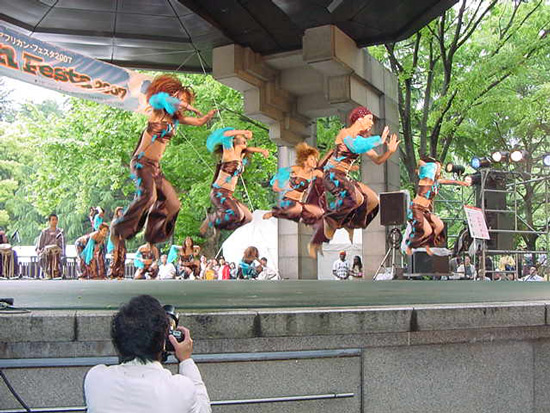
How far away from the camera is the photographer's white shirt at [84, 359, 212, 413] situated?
9.03ft

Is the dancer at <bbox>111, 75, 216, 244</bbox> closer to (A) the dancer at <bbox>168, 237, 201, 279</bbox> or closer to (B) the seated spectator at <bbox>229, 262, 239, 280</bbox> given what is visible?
(A) the dancer at <bbox>168, 237, 201, 279</bbox>

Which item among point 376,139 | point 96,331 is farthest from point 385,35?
point 96,331

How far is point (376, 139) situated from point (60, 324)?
9818 mm

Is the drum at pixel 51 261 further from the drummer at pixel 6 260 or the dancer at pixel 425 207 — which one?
the dancer at pixel 425 207

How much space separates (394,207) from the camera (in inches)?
631

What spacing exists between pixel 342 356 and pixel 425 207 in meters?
11.4

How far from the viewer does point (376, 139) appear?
12.9m

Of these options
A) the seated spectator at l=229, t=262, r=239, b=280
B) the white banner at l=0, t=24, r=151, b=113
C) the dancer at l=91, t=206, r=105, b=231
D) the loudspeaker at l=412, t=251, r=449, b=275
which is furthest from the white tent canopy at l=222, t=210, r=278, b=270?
the white banner at l=0, t=24, r=151, b=113

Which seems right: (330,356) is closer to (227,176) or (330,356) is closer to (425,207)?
(227,176)

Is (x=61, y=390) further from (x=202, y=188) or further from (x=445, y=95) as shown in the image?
(x=202, y=188)

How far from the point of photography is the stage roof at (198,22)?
15141mm

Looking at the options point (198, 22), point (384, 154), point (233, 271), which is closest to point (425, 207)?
point (384, 154)

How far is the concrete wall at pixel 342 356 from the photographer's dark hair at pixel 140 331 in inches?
39.9

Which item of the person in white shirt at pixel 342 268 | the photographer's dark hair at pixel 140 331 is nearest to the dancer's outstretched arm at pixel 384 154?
the person in white shirt at pixel 342 268
